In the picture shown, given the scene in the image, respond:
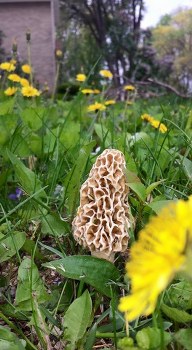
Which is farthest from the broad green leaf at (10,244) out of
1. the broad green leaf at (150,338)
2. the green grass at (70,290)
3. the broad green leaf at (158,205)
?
the broad green leaf at (150,338)

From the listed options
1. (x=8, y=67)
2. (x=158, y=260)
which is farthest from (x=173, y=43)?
(x=158, y=260)

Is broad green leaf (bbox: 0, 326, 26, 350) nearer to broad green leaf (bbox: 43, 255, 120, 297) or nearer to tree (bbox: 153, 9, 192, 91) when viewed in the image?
broad green leaf (bbox: 43, 255, 120, 297)

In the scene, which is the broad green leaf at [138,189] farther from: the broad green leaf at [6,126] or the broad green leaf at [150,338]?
the broad green leaf at [6,126]

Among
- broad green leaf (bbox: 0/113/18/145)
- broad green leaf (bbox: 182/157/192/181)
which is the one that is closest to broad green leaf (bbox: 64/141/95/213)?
broad green leaf (bbox: 182/157/192/181)

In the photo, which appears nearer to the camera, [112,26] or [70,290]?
[70,290]

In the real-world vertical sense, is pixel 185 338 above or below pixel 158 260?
below

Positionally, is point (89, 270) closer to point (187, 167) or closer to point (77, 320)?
point (77, 320)
